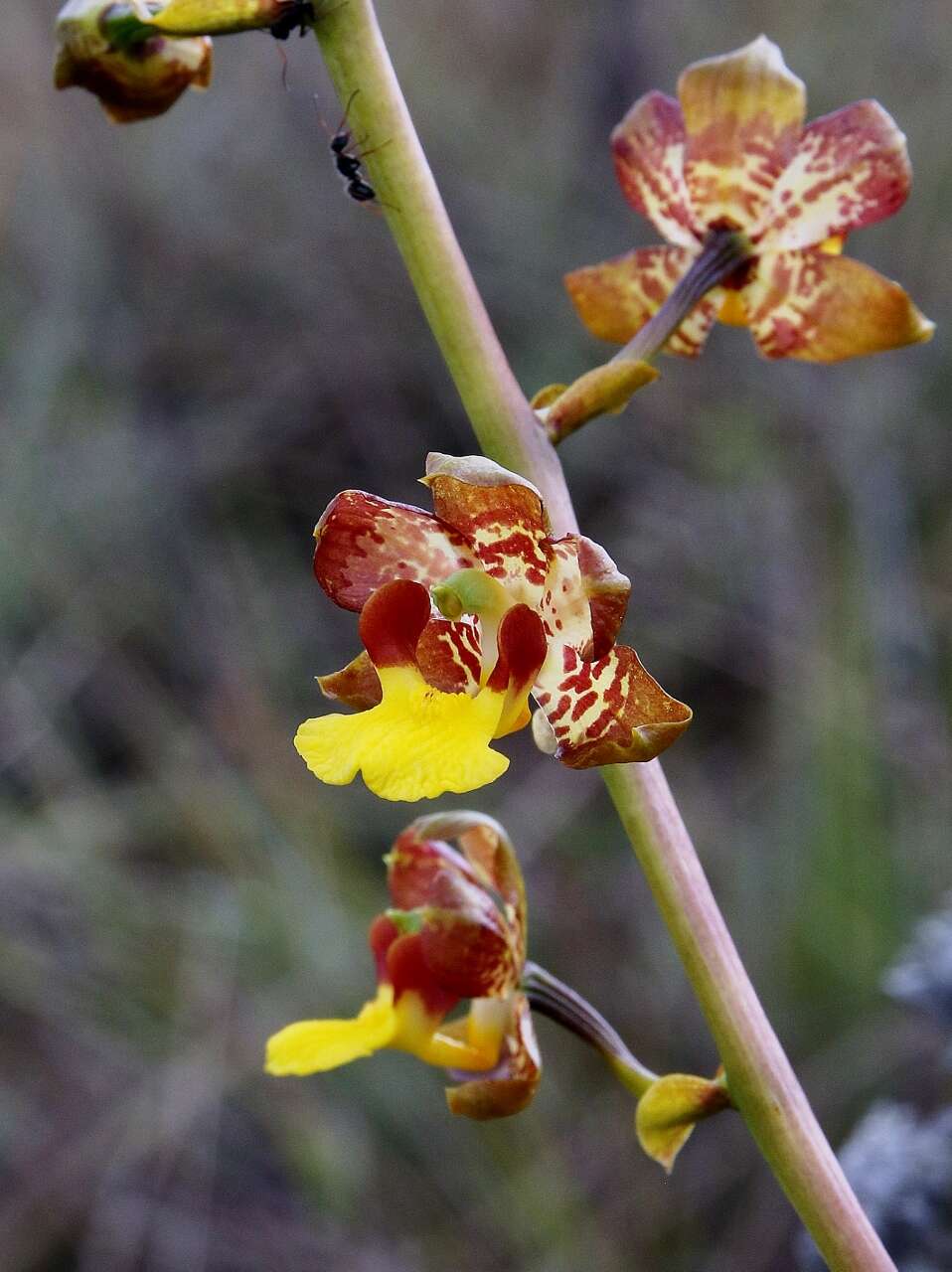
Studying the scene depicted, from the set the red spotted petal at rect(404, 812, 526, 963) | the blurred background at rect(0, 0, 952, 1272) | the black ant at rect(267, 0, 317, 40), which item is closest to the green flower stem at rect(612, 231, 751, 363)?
the black ant at rect(267, 0, 317, 40)

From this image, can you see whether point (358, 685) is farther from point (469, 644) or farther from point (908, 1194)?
point (908, 1194)

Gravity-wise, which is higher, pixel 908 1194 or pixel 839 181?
pixel 839 181

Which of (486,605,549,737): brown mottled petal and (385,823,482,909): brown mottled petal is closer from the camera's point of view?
(486,605,549,737): brown mottled petal

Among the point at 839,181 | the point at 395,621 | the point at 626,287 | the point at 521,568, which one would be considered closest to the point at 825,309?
the point at 839,181

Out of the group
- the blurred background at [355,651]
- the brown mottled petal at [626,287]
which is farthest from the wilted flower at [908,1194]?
the brown mottled petal at [626,287]

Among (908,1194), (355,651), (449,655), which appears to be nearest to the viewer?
(449,655)

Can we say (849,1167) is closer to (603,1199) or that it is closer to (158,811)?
(603,1199)

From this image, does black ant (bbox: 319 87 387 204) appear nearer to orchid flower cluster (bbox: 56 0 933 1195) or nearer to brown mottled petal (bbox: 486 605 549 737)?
orchid flower cluster (bbox: 56 0 933 1195)
